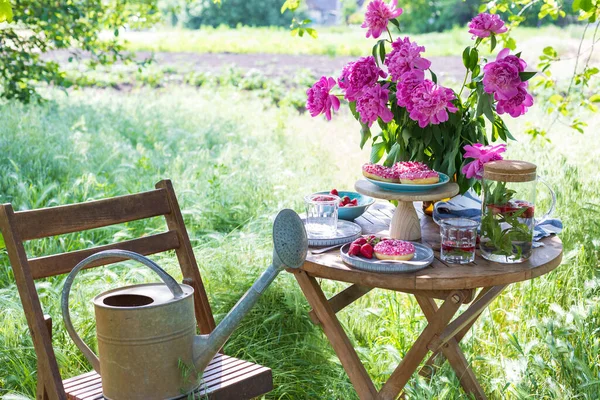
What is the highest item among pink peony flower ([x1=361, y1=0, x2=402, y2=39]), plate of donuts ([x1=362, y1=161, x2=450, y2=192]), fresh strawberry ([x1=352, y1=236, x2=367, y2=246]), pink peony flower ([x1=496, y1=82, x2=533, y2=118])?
pink peony flower ([x1=361, y1=0, x2=402, y2=39])

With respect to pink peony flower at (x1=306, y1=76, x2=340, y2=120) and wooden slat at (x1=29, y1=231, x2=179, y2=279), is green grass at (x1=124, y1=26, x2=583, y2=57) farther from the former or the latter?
wooden slat at (x1=29, y1=231, x2=179, y2=279)

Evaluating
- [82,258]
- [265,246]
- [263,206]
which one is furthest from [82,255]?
[263,206]

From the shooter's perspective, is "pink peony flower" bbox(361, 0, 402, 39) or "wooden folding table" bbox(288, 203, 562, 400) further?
"pink peony flower" bbox(361, 0, 402, 39)

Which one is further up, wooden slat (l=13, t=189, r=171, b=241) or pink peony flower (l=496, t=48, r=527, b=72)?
pink peony flower (l=496, t=48, r=527, b=72)

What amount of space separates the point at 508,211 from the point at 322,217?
616 millimetres

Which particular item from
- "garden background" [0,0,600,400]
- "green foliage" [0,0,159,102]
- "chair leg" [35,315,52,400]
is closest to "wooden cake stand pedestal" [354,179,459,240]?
"garden background" [0,0,600,400]

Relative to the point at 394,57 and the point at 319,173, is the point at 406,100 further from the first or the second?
the point at 319,173

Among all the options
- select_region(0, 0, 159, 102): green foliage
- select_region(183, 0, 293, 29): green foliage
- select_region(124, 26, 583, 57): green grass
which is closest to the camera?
select_region(0, 0, 159, 102): green foliage

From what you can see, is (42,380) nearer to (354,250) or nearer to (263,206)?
(354,250)

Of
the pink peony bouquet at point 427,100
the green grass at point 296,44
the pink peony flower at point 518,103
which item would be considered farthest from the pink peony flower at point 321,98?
the green grass at point 296,44

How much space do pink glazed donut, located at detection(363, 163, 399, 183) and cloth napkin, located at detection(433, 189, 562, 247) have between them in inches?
13.5

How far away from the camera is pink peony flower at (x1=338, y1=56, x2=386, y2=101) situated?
2447 millimetres

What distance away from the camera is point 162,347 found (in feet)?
6.61

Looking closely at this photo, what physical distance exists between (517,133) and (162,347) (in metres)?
5.27
